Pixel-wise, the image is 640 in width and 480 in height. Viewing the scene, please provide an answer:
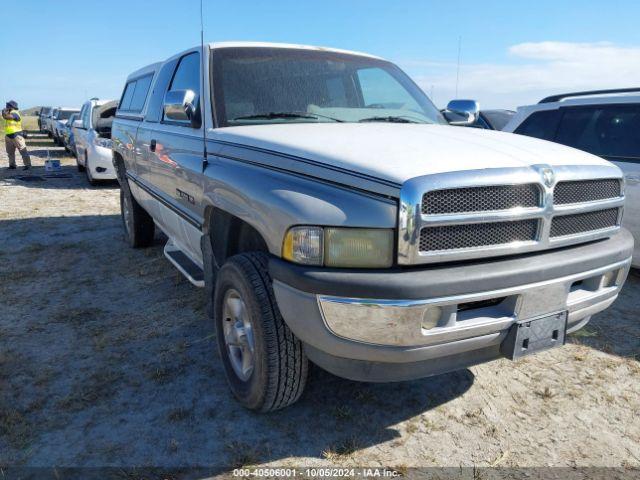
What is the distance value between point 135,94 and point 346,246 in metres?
4.54

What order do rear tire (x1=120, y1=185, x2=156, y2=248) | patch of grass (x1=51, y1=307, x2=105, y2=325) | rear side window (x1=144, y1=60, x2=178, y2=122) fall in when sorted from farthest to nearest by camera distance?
rear tire (x1=120, y1=185, x2=156, y2=248) → rear side window (x1=144, y1=60, x2=178, y2=122) → patch of grass (x1=51, y1=307, x2=105, y2=325)

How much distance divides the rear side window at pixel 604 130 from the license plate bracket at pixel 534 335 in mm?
3174

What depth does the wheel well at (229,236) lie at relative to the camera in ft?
9.32

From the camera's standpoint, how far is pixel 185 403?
2850 mm

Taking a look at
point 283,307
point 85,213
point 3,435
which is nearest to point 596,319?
point 283,307

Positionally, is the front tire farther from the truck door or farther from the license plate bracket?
the license plate bracket

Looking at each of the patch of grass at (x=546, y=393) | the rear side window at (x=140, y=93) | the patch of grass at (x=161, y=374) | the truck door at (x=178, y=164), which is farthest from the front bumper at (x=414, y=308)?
the rear side window at (x=140, y=93)

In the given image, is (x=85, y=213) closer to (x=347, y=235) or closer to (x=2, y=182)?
(x=2, y=182)

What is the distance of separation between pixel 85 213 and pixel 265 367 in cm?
702

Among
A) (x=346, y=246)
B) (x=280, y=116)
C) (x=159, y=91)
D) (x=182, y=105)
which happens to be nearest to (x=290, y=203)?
Result: (x=346, y=246)

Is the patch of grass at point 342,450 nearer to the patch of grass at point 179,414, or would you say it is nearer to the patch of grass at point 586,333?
the patch of grass at point 179,414

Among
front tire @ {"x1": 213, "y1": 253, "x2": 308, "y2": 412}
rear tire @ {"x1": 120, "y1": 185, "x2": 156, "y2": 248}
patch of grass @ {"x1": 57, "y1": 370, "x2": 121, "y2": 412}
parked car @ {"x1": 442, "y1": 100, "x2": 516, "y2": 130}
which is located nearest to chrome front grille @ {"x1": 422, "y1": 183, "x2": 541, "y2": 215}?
front tire @ {"x1": 213, "y1": 253, "x2": 308, "y2": 412}

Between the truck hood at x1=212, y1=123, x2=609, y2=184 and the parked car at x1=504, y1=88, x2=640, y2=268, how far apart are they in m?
2.43

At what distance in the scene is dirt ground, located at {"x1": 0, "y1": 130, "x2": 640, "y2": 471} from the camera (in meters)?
2.45
